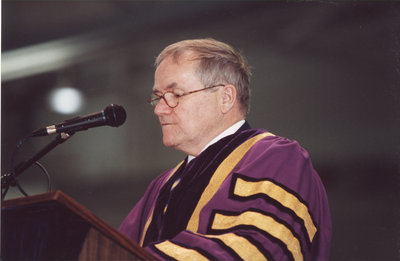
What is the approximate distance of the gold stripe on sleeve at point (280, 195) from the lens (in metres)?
1.67

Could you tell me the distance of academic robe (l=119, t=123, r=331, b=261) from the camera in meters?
1.44

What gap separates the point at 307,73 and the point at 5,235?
89.6 inches

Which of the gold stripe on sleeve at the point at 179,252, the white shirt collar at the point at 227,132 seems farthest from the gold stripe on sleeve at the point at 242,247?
the white shirt collar at the point at 227,132

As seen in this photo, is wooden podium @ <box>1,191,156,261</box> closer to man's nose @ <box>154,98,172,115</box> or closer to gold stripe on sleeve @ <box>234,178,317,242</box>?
gold stripe on sleeve @ <box>234,178,317,242</box>

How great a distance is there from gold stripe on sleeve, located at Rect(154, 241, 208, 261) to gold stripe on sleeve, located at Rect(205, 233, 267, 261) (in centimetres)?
11

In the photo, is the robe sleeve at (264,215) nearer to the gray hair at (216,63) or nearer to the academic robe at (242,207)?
the academic robe at (242,207)

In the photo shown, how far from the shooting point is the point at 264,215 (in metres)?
1.59

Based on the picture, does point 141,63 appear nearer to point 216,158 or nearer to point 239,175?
point 216,158

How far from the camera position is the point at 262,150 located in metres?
1.93

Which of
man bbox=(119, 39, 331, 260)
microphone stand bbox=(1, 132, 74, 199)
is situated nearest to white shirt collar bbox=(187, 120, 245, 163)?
man bbox=(119, 39, 331, 260)

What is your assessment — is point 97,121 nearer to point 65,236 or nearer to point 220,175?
point 220,175

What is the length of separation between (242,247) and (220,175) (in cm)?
57

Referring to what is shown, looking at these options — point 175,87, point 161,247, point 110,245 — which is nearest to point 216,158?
point 175,87

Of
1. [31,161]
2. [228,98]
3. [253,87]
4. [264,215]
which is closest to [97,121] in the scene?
[31,161]
